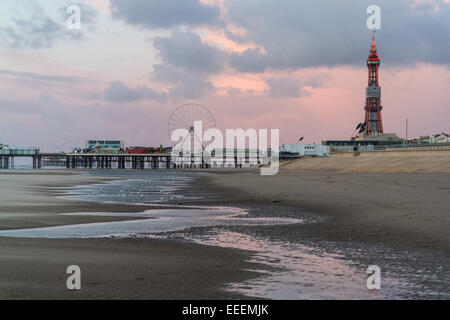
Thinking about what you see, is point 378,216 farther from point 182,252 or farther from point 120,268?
point 120,268

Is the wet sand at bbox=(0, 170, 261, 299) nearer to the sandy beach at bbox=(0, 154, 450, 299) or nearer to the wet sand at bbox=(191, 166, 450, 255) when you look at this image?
the sandy beach at bbox=(0, 154, 450, 299)

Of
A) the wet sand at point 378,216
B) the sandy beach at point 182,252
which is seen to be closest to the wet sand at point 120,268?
the sandy beach at point 182,252

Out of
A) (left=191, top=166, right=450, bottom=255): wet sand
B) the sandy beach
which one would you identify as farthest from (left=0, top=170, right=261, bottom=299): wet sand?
(left=191, top=166, right=450, bottom=255): wet sand

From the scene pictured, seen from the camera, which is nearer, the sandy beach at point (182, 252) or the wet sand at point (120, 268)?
the wet sand at point (120, 268)

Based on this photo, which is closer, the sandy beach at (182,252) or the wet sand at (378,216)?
the sandy beach at (182,252)

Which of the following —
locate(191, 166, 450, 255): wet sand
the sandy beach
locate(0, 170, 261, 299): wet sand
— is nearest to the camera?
locate(0, 170, 261, 299): wet sand

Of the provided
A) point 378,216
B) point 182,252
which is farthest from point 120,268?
point 378,216

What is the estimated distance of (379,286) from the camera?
6.72 m

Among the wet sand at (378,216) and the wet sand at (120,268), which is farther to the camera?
the wet sand at (378,216)

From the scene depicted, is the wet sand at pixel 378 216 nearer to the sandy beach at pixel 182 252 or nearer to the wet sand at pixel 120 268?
the sandy beach at pixel 182 252

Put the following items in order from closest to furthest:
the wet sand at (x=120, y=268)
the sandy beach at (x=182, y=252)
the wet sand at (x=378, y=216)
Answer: the wet sand at (x=120, y=268) < the sandy beach at (x=182, y=252) < the wet sand at (x=378, y=216)

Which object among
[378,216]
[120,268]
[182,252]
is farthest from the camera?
[378,216]

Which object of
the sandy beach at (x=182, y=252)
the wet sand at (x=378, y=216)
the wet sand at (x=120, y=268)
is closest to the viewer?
the wet sand at (x=120, y=268)
